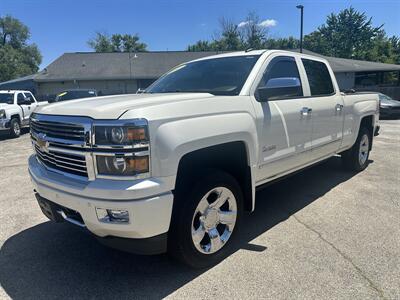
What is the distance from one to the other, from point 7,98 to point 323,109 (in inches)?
542

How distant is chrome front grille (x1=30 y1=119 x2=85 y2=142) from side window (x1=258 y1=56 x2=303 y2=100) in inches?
71.2

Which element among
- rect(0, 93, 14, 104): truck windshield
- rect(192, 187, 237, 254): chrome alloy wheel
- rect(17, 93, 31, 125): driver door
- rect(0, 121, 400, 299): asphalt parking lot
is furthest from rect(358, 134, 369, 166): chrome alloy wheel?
rect(0, 93, 14, 104): truck windshield

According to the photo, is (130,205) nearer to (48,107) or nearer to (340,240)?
(48,107)

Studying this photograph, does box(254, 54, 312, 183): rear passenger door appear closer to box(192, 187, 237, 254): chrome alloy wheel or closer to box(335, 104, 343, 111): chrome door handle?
box(192, 187, 237, 254): chrome alloy wheel

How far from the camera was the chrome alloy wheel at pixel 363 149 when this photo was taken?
639 centimetres

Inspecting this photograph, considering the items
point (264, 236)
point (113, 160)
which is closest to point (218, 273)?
point (264, 236)

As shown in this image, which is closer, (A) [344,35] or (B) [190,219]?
(B) [190,219]

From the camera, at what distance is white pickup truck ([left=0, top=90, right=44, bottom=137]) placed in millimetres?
12820

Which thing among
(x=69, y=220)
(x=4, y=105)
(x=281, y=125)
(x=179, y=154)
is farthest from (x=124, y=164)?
(x=4, y=105)

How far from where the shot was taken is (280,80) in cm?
350

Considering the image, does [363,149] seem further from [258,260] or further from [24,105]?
[24,105]

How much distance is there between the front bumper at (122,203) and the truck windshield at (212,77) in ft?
4.77

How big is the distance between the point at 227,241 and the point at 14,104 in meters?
13.4

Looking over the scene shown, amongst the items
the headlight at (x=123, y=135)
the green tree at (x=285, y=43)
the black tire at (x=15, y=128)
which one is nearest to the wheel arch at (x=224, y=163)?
the headlight at (x=123, y=135)
